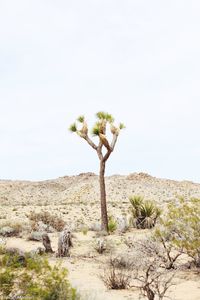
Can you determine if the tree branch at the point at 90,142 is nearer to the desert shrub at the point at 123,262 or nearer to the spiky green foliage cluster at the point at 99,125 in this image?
the spiky green foliage cluster at the point at 99,125

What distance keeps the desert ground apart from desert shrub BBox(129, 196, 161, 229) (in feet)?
1.80

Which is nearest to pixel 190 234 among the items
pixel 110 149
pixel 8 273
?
pixel 8 273

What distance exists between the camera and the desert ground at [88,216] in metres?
9.84

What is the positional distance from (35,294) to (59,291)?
0.60 metres

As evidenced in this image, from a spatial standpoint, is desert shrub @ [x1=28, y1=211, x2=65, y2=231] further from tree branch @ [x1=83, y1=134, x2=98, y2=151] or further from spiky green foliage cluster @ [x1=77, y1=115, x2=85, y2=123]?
spiky green foliage cluster @ [x1=77, y1=115, x2=85, y2=123]

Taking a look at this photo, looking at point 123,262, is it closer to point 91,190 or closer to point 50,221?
point 50,221

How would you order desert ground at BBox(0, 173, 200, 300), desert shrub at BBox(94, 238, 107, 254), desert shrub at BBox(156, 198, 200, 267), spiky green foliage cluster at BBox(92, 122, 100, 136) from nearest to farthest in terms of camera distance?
desert ground at BBox(0, 173, 200, 300) < desert shrub at BBox(156, 198, 200, 267) < desert shrub at BBox(94, 238, 107, 254) < spiky green foliage cluster at BBox(92, 122, 100, 136)

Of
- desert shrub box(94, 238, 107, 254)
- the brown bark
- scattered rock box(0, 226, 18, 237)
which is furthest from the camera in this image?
scattered rock box(0, 226, 18, 237)

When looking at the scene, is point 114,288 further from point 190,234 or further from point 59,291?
point 59,291

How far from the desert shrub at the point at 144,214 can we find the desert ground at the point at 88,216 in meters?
0.55

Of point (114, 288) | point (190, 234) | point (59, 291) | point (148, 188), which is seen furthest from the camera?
point (148, 188)

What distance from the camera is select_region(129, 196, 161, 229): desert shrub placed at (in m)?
19.3

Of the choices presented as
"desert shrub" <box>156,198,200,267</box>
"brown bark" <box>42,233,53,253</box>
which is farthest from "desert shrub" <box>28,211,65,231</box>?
"desert shrub" <box>156,198,200,267</box>

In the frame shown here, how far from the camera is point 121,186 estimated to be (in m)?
46.7
